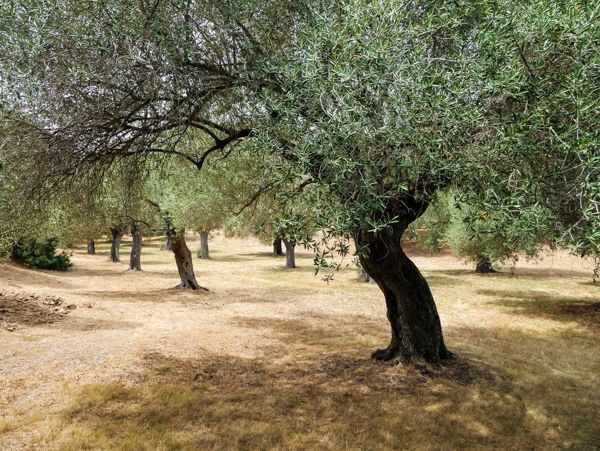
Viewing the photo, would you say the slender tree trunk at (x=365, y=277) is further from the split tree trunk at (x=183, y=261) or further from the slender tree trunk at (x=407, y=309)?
the slender tree trunk at (x=407, y=309)

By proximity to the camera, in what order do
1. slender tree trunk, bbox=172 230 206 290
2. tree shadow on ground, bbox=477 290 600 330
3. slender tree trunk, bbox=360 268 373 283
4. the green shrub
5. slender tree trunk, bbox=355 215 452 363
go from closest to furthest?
slender tree trunk, bbox=355 215 452 363
tree shadow on ground, bbox=477 290 600 330
slender tree trunk, bbox=172 230 206 290
slender tree trunk, bbox=360 268 373 283
the green shrub

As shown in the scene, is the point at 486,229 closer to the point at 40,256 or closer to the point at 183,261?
the point at 183,261

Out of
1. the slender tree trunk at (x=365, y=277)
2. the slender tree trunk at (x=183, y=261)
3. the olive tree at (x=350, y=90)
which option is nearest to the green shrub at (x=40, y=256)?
the slender tree trunk at (x=183, y=261)

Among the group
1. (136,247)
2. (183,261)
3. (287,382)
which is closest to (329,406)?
(287,382)

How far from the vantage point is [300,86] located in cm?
634

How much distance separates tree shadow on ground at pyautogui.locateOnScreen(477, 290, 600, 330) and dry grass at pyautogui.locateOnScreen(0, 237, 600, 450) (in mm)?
206

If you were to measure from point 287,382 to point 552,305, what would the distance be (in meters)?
16.7

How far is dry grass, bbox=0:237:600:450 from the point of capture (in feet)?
23.9

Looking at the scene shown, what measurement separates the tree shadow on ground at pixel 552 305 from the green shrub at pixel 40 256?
29.5 metres

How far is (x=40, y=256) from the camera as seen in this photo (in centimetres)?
3209

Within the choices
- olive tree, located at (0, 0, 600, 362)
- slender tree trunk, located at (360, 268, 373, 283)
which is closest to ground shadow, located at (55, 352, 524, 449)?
olive tree, located at (0, 0, 600, 362)

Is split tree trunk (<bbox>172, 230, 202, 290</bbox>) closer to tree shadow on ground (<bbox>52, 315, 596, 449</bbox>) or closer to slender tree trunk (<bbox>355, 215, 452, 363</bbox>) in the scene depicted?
tree shadow on ground (<bbox>52, 315, 596, 449</bbox>)

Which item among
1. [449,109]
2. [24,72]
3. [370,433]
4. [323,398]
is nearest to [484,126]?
[449,109]

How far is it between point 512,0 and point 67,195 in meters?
9.31
